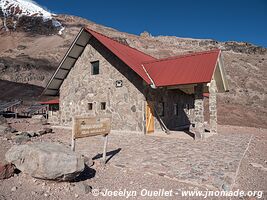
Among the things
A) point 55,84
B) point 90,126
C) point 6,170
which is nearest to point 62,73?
point 55,84

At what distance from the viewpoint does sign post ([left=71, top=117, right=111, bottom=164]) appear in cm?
606

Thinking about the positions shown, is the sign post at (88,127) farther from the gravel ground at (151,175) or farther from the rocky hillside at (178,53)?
the rocky hillside at (178,53)

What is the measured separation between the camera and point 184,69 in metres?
13.0

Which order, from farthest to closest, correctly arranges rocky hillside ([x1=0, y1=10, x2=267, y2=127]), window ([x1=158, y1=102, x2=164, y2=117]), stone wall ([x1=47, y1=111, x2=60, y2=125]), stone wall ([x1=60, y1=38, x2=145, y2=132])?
1. rocky hillside ([x1=0, y1=10, x2=267, y2=127])
2. stone wall ([x1=47, y1=111, x2=60, y2=125])
3. window ([x1=158, y1=102, x2=164, y2=117])
4. stone wall ([x1=60, y1=38, x2=145, y2=132])

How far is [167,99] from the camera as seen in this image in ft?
50.6

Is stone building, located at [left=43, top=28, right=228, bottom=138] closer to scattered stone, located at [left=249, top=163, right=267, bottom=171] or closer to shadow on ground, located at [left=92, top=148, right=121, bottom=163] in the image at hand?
scattered stone, located at [left=249, top=163, right=267, bottom=171]

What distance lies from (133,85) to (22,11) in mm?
116469

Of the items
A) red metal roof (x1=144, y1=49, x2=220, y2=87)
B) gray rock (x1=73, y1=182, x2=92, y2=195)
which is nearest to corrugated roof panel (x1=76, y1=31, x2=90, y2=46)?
red metal roof (x1=144, y1=49, x2=220, y2=87)

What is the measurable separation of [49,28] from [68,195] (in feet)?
291

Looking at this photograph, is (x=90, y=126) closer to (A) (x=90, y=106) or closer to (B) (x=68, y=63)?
(A) (x=90, y=106)

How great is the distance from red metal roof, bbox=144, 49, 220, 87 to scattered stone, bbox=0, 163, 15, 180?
869cm

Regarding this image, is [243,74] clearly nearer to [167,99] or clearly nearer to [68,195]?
[167,99]

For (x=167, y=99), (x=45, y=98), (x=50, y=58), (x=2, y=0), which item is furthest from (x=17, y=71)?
(x=2, y=0)

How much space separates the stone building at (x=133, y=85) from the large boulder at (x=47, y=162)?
309 inches
